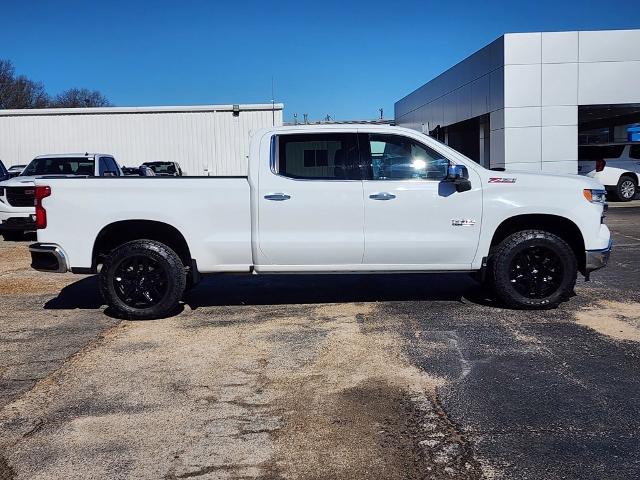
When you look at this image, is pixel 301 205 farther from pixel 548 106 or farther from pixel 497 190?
pixel 548 106

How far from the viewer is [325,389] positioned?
16.3 ft

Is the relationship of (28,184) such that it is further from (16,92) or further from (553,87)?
(16,92)

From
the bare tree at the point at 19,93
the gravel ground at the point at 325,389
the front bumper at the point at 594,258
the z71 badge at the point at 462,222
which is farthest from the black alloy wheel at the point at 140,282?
the bare tree at the point at 19,93

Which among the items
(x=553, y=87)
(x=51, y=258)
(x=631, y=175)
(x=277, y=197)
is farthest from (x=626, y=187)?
(x=51, y=258)

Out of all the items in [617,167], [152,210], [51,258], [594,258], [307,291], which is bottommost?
[307,291]

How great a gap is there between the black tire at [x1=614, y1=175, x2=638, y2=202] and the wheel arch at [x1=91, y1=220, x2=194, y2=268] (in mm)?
20072

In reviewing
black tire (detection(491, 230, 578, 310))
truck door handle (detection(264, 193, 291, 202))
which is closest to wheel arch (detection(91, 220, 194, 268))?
truck door handle (detection(264, 193, 291, 202))

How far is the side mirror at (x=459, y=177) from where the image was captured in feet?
22.7

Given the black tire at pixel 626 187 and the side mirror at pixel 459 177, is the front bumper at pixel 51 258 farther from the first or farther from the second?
the black tire at pixel 626 187

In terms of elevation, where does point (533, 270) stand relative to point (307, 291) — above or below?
above

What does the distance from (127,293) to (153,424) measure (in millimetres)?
3047

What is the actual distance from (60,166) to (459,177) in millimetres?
11536

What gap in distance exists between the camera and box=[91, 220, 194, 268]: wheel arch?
280 inches

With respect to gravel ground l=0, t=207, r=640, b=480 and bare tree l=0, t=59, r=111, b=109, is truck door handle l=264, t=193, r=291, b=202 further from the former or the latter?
bare tree l=0, t=59, r=111, b=109
